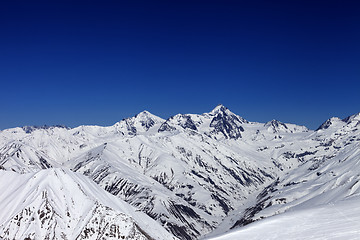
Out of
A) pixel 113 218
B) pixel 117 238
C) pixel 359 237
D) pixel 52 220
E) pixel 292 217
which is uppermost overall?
pixel 52 220

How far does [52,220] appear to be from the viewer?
198 m

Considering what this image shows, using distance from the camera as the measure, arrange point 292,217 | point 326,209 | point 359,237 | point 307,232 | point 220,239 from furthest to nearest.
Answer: point 326,209
point 292,217
point 220,239
point 307,232
point 359,237

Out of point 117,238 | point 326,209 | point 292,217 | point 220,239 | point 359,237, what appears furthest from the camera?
point 117,238

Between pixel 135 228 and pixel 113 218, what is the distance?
15.2m

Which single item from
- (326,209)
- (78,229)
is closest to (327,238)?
(326,209)

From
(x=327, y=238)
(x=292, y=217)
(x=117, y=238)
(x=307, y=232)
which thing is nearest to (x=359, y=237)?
(x=327, y=238)

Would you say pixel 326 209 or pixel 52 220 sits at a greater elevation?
pixel 52 220

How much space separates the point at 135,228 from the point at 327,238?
185 metres

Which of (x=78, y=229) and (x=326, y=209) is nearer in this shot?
(x=326, y=209)

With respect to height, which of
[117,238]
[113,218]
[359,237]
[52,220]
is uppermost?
[52,220]

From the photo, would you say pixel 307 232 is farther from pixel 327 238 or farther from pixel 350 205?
pixel 350 205

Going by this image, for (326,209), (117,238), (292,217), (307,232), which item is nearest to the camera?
(307,232)

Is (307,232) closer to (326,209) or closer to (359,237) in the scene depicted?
(359,237)

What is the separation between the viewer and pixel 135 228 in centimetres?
19575
